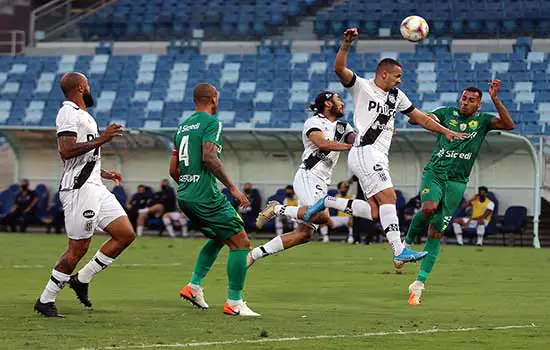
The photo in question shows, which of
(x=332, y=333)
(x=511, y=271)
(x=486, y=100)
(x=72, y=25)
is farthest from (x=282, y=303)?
(x=72, y=25)

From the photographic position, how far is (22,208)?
3422cm

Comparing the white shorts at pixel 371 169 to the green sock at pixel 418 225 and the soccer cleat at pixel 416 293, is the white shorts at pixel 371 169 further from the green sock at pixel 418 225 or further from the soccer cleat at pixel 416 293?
the soccer cleat at pixel 416 293

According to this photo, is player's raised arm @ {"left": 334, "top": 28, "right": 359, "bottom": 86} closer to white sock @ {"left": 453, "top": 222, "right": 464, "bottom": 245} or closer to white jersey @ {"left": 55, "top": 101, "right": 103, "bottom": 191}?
white jersey @ {"left": 55, "top": 101, "right": 103, "bottom": 191}

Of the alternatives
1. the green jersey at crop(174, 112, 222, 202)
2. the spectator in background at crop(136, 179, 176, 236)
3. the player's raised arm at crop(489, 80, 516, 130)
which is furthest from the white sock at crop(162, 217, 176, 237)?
the green jersey at crop(174, 112, 222, 202)

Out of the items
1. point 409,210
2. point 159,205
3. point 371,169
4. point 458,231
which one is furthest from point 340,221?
point 371,169

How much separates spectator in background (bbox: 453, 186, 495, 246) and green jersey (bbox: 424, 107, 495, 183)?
576 inches

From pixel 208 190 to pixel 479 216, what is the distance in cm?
1862

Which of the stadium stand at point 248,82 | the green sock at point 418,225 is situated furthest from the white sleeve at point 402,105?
the stadium stand at point 248,82

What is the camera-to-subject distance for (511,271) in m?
19.8

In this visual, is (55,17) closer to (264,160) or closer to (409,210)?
(264,160)

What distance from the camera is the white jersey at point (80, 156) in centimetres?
1168

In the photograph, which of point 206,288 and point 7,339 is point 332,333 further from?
point 206,288

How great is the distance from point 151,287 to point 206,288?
2.30ft

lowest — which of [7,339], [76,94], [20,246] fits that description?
[20,246]
